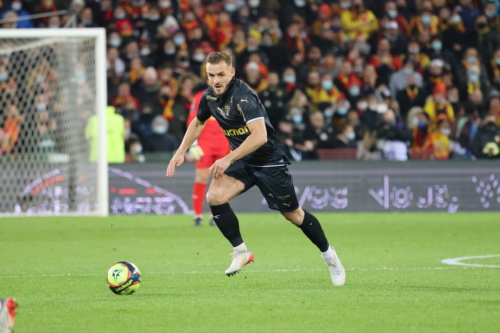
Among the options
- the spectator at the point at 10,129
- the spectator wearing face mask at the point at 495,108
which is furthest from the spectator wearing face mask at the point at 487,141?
the spectator at the point at 10,129

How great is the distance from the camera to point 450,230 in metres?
12.3

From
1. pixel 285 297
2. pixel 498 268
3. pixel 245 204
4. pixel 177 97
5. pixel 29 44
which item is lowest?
pixel 245 204

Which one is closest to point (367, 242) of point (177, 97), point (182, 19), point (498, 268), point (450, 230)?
point (450, 230)

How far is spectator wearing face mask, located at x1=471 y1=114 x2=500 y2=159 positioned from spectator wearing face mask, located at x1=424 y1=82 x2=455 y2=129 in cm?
98

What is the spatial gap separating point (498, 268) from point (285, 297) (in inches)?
99.5

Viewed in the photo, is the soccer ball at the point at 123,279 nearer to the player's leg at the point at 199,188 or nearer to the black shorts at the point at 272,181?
the black shorts at the point at 272,181

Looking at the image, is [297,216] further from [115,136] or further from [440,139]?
[440,139]

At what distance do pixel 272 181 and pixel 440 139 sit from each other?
10765 millimetres

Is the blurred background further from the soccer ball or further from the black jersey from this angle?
the soccer ball

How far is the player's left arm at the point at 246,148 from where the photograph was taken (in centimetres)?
651

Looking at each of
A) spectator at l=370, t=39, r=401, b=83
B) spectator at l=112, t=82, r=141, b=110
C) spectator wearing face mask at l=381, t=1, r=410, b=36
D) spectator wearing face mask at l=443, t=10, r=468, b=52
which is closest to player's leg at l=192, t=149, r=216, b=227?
spectator at l=112, t=82, r=141, b=110

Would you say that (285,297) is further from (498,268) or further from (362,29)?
(362,29)

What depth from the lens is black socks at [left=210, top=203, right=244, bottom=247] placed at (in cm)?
707

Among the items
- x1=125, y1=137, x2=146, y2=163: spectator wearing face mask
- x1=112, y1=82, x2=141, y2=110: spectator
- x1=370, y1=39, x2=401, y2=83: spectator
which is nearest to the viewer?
x1=125, y1=137, x2=146, y2=163: spectator wearing face mask
